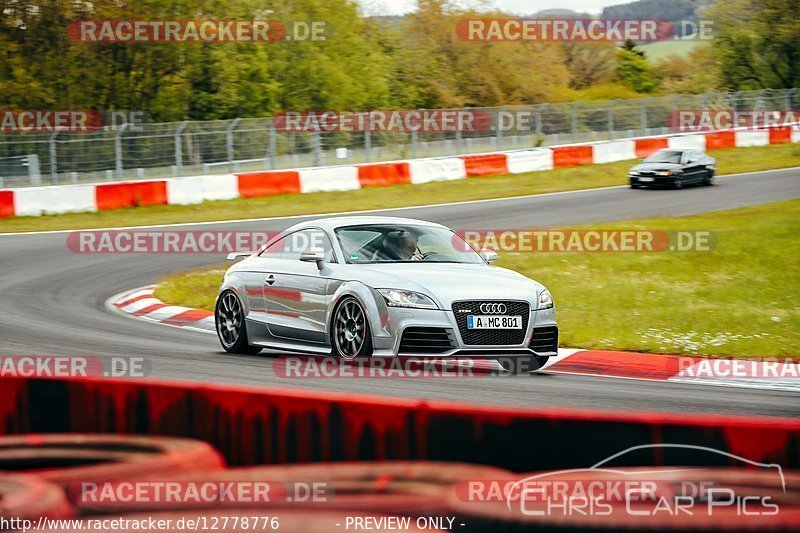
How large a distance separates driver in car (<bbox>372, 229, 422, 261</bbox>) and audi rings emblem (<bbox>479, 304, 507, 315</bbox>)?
116 centimetres

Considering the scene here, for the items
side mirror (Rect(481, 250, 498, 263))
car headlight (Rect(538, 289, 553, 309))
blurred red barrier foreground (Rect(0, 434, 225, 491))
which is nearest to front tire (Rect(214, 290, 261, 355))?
side mirror (Rect(481, 250, 498, 263))

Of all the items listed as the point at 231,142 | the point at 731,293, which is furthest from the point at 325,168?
the point at 731,293

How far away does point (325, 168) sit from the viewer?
28.0 m

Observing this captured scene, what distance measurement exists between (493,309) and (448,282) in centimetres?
44

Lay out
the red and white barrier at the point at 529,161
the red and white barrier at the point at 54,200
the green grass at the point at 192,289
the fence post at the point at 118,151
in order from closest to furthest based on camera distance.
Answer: the green grass at the point at 192,289 < the red and white barrier at the point at 54,200 < the fence post at the point at 118,151 < the red and white barrier at the point at 529,161

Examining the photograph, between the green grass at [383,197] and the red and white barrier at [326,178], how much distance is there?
248mm

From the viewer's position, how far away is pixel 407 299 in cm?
924

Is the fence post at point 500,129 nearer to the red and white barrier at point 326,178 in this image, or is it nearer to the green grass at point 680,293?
the red and white barrier at point 326,178

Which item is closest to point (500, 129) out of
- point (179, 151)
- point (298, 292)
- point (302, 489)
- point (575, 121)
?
point (575, 121)

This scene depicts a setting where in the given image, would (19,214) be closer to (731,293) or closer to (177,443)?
(731,293)

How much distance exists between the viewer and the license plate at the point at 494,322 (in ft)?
30.3

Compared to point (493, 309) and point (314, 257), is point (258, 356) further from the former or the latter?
point (493, 309)

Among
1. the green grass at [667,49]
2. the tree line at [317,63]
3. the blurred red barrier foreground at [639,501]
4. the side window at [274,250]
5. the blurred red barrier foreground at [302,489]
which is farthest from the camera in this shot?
the green grass at [667,49]

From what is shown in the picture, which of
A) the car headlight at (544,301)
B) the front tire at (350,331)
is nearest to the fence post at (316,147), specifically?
the front tire at (350,331)
